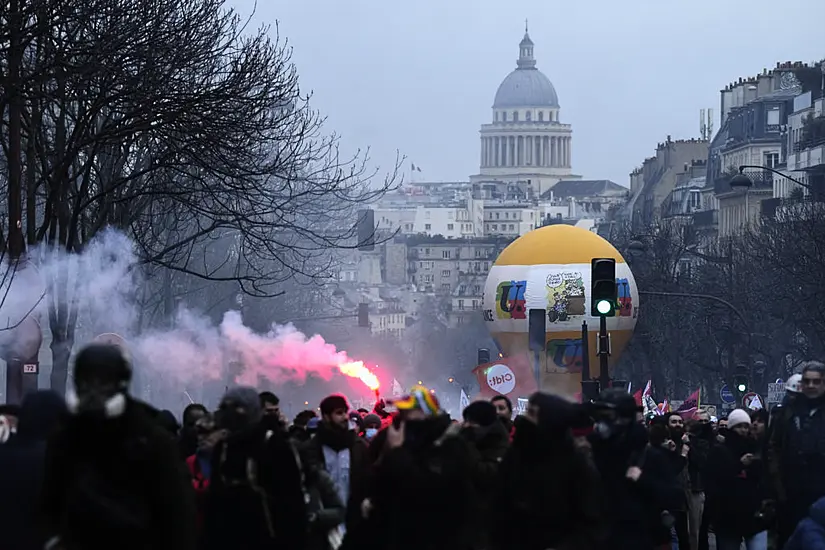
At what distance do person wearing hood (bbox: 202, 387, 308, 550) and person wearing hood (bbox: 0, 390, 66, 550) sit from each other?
113 centimetres

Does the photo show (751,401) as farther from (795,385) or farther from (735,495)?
(795,385)

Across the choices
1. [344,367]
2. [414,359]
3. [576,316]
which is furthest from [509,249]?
[414,359]

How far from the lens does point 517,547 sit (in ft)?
36.7

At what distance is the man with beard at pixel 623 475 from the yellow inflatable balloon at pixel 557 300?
3895cm

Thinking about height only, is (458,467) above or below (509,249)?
below

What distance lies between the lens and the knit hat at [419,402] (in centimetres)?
1183

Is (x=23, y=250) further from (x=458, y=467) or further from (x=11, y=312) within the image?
(x=458, y=467)

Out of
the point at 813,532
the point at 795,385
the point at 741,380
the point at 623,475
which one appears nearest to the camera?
the point at 813,532

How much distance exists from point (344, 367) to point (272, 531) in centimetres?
2416

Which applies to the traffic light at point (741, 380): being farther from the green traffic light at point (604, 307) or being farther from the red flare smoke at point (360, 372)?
the green traffic light at point (604, 307)

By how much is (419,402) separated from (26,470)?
7.61ft

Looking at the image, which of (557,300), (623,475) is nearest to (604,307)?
(623,475)

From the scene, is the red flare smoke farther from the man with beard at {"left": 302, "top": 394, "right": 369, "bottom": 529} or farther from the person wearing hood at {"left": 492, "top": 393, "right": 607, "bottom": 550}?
the person wearing hood at {"left": 492, "top": 393, "right": 607, "bottom": 550}

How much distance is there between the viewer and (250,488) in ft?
37.3
